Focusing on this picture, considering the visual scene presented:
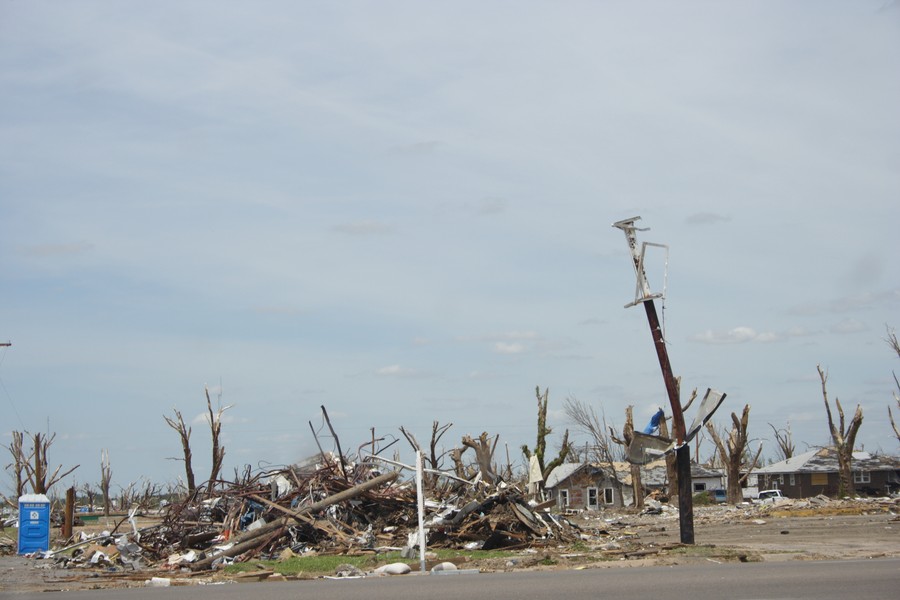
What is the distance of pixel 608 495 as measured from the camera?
6369 cm

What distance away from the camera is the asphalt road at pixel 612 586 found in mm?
11602

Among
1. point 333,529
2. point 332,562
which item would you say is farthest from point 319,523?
point 332,562

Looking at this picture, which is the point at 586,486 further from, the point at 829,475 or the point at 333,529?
the point at 333,529

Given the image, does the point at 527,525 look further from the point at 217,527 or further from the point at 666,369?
the point at 217,527

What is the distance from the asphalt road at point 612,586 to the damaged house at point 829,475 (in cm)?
5171

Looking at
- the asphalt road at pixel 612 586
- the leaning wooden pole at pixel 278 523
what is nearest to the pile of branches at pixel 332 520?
the leaning wooden pole at pixel 278 523

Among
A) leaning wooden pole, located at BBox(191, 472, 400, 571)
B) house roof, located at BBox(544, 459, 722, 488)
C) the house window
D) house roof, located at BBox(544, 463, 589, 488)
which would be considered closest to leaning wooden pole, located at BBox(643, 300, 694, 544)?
leaning wooden pole, located at BBox(191, 472, 400, 571)

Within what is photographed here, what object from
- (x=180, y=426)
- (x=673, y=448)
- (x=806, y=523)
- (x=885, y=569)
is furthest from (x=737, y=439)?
(x=885, y=569)

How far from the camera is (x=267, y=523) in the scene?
858 inches

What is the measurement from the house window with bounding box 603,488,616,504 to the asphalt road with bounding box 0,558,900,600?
4824cm

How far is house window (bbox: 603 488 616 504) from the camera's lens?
2484 inches

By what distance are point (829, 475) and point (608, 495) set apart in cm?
1537

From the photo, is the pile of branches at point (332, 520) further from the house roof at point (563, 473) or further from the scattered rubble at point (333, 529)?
the house roof at point (563, 473)

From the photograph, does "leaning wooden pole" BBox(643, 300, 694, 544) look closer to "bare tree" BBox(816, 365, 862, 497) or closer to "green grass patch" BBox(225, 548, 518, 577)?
"green grass patch" BBox(225, 548, 518, 577)
